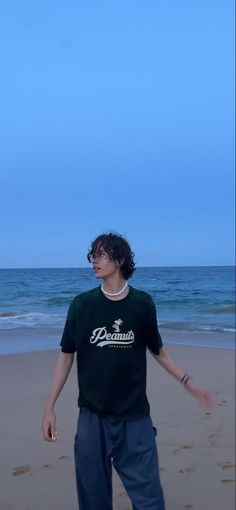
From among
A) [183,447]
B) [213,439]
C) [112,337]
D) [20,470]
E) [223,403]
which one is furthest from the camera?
[223,403]

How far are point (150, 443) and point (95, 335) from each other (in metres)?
0.49

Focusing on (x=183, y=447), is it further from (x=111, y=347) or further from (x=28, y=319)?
(x=111, y=347)

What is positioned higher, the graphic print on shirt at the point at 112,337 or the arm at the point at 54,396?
the graphic print on shirt at the point at 112,337

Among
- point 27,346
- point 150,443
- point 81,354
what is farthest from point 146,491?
point 27,346

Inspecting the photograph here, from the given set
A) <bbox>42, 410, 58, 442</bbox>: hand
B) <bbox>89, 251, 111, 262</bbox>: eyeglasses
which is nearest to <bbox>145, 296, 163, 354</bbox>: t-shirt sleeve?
<bbox>89, 251, 111, 262</bbox>: eyeglasses

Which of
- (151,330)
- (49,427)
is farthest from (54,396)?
(151,330)

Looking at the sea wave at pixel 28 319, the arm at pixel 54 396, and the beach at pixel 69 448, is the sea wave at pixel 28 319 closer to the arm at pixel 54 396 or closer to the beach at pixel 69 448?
the beach at pixel 69 448

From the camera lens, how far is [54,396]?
7.59 feet

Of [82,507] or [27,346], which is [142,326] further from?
[27,346]

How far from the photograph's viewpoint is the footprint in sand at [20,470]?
315cm

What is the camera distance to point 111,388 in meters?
2.27

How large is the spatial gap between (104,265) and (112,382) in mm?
455

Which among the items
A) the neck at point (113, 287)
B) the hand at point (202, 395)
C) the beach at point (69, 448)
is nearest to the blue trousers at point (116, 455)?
the hand at point (202, 395)

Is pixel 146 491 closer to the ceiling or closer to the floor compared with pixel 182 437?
closer to the ceiling
